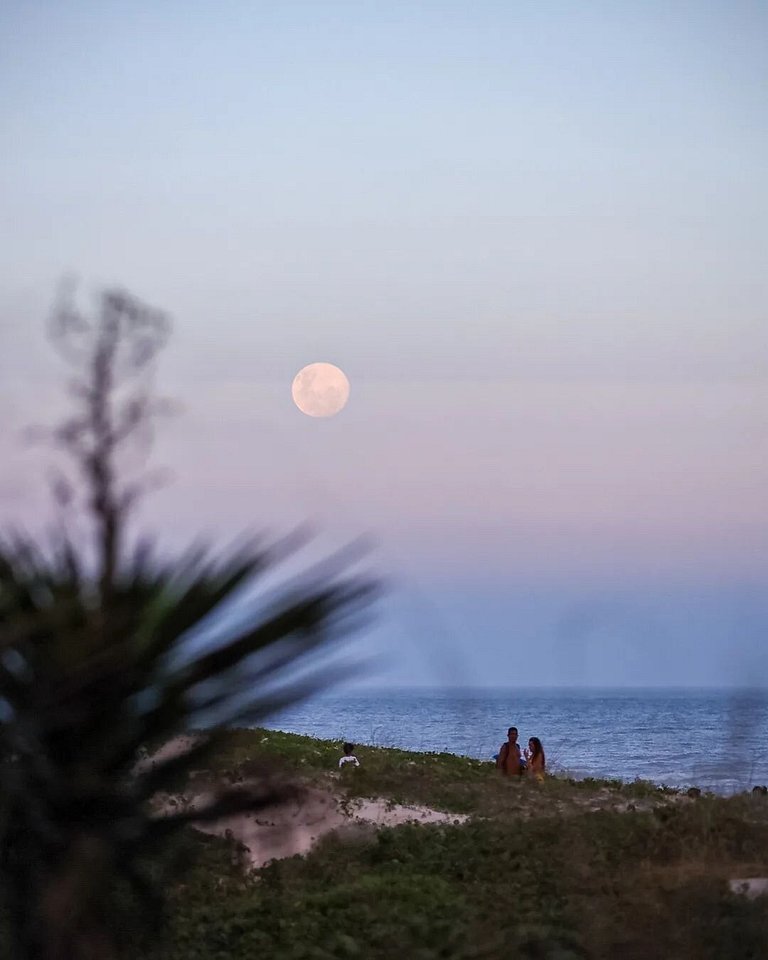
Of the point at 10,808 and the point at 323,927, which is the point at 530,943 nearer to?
the point at 323,927

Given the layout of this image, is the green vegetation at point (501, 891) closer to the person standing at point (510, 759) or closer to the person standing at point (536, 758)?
the person standing at point (536, 758)

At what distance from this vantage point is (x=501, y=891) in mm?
7809

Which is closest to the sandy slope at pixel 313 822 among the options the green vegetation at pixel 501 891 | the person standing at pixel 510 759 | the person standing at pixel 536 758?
the green vegetation at pixel 501 891

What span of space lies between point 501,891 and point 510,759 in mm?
9459

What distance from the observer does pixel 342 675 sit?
460cm

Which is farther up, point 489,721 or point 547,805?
point 489,721

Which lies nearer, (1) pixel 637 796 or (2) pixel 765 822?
(2) pixel 765 822

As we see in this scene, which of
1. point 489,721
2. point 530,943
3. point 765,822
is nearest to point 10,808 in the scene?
point 530,943

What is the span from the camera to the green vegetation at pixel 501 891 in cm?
608

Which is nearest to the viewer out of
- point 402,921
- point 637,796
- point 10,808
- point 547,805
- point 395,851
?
point 10,808

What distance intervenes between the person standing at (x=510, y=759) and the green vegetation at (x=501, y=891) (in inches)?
185

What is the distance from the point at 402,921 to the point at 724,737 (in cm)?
209

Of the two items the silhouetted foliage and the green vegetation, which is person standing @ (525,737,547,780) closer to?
the green vegetation

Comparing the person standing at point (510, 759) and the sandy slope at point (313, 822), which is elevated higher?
the person standing at point (510, 759)
